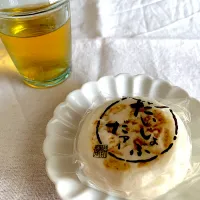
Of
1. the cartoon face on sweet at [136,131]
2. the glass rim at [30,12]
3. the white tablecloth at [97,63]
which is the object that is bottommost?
the white tablecloth at [97,63]

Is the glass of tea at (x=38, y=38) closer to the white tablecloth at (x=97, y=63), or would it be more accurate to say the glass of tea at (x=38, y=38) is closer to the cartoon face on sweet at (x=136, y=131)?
the white tablecloth at (x=97, y=63)

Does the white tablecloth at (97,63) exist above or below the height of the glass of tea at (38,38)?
below

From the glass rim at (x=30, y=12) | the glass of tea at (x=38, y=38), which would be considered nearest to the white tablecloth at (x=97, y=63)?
the glass of tea at (x=38, y=38)

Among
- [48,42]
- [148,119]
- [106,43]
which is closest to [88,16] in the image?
[106,43]

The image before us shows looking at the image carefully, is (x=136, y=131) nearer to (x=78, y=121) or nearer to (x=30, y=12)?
(x=78, y=121)

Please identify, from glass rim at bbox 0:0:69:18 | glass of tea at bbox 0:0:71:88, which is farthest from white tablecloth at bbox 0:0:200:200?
glass rim at bbox 0:0:69:18

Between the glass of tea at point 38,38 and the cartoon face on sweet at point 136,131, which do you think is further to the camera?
the glass of tea at point 38,38
